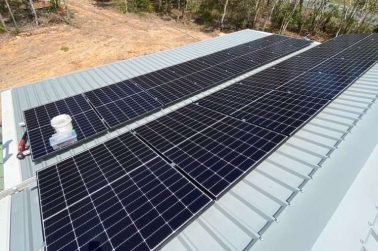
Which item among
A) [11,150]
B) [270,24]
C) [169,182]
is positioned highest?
[169,182]

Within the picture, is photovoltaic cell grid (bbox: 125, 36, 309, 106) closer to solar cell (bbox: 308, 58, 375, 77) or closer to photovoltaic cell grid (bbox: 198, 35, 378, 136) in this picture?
photovoltaic cell grid (bbox: 198, 35, 378, 136)

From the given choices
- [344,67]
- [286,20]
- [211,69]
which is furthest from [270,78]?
[286,20]

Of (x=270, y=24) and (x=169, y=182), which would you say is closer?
(x=169, y=182)

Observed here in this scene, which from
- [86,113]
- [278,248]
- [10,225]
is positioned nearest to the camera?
[278,248]

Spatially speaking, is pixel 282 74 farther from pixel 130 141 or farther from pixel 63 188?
pixel 63 188

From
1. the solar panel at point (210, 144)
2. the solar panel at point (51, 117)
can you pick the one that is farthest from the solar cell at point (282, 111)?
the solar panel at point (51, 117)

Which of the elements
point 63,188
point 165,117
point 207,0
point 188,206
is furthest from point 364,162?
point 207,0

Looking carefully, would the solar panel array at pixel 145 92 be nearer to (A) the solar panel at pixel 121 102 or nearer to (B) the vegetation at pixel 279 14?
(A) the solar panel at pixel 121 102
